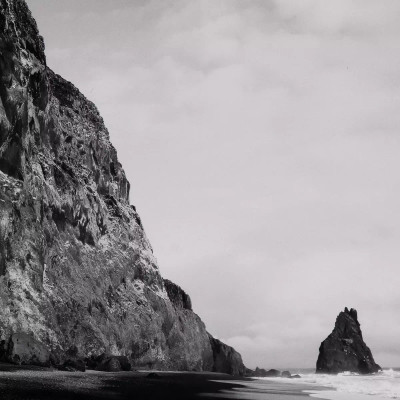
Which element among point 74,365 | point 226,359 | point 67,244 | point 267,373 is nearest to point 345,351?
point 267,373

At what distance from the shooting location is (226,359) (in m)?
122

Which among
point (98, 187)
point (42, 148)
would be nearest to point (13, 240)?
point (42, 148)

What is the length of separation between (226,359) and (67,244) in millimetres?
65723

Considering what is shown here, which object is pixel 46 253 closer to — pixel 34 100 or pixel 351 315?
pixel 34 100

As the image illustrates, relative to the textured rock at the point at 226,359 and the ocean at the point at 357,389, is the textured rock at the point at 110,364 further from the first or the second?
the textured rock at the point at 226,359

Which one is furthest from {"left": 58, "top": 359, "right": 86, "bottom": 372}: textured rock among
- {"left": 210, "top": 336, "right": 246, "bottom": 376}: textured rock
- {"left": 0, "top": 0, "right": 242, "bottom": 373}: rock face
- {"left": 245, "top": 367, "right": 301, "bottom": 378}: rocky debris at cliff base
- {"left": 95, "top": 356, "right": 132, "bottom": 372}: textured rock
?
{"left": 210, "top": 336, "right": 246, "bottom": 376}: textured rock

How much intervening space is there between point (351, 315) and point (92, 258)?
123 m

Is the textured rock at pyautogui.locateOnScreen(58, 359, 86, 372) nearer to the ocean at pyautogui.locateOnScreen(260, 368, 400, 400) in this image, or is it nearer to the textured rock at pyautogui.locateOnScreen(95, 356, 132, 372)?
the textured rock at pyautogui.locateOnScreen(95, 356, 132, 372)

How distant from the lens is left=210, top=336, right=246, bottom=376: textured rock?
394 ft

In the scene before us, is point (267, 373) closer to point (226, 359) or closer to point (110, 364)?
point (226, 359)

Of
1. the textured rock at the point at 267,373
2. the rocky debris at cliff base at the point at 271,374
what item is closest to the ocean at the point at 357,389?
the rocky debris at cliff base at the point at 271,374

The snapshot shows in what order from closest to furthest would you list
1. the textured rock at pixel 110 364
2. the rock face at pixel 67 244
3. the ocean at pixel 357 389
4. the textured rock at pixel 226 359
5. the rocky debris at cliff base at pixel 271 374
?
the ocean at pixel 357 389, the rock face at pixel 67 244, the textured rock at pixel 110 364, the rocky debris at cliff base at pixel 271 374, the textured rock at pixel 226 359

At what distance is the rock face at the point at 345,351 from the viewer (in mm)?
156875

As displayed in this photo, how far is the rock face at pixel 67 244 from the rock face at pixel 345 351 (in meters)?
52.3
